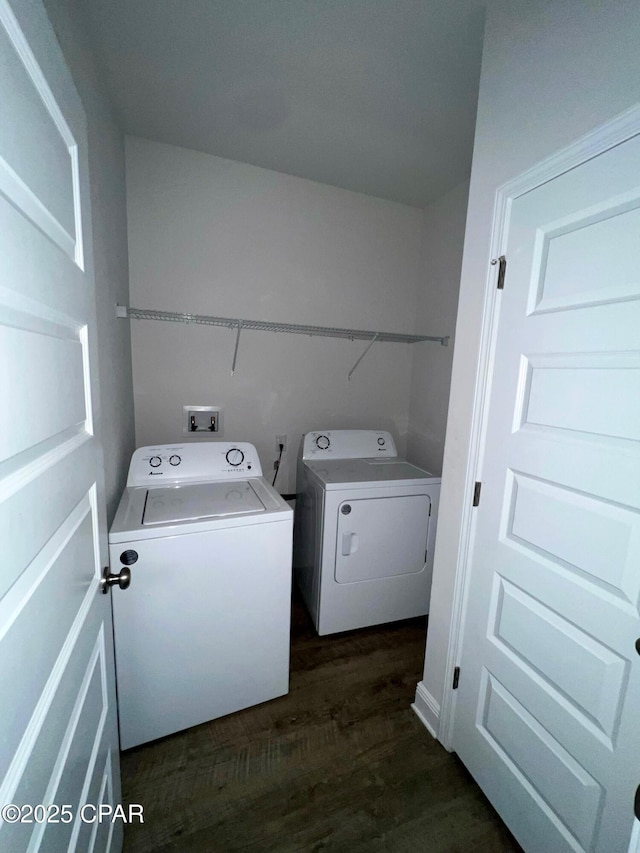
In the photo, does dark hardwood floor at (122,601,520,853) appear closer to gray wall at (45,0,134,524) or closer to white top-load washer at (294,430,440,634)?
white top-load washer at (294,430,440,634)

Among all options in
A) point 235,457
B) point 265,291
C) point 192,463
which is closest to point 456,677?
point 235,457

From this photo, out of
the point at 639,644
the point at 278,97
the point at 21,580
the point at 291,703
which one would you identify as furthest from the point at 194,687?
the point at 278,97

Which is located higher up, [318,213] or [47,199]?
[318,213]

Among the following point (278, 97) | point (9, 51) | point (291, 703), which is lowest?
point (291, 703)

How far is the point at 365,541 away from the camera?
1.88 m

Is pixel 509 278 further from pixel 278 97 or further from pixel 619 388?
pixel 278 97

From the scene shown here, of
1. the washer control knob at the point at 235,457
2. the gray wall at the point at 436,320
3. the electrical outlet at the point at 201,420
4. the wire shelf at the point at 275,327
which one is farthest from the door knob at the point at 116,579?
the gray wall at the point at 436,320

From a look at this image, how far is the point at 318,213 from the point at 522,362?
1.80 meters

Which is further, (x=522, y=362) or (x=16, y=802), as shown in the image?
(x=522, y=362)

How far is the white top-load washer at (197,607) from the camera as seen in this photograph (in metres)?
1.25

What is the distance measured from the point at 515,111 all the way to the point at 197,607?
2.00 m

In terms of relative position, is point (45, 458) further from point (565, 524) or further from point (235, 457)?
point (235, 457)

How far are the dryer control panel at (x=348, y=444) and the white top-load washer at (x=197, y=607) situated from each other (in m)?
0.70

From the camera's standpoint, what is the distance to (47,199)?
0.59 m
